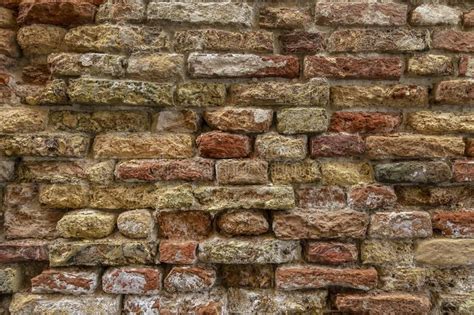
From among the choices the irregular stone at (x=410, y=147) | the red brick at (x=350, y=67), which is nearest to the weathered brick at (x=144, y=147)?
the red brick at (x=350, y=67)

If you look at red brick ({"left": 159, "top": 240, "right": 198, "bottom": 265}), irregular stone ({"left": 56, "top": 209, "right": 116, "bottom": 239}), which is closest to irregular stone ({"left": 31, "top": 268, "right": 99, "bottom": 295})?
irregular stone ({"left": 56, "top": 209, "right": 116, "bottom": 239})

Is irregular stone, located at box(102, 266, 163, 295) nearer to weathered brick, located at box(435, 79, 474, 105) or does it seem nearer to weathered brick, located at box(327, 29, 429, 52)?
weathered brick, located at box(327, 29, 429, 52)

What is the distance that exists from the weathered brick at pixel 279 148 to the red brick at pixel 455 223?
1.59ft

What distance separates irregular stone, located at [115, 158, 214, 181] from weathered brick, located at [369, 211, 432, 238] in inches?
21.4

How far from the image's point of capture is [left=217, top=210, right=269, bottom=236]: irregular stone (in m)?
1.12

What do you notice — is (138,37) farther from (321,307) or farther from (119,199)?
(321,307)

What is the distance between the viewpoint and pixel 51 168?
115 cm

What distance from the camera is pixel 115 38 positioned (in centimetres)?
117

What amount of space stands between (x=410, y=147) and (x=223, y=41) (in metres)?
0.69

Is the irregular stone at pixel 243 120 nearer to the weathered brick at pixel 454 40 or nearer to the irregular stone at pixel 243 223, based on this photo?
the irregular stone at pixel 243 223

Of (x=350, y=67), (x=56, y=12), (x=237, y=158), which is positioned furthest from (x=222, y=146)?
(x=56, y=12)

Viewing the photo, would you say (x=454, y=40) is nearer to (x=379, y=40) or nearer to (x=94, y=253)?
(x=379, y=40)

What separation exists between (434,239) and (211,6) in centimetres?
104

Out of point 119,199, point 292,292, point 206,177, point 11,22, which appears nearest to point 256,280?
point 292,292
